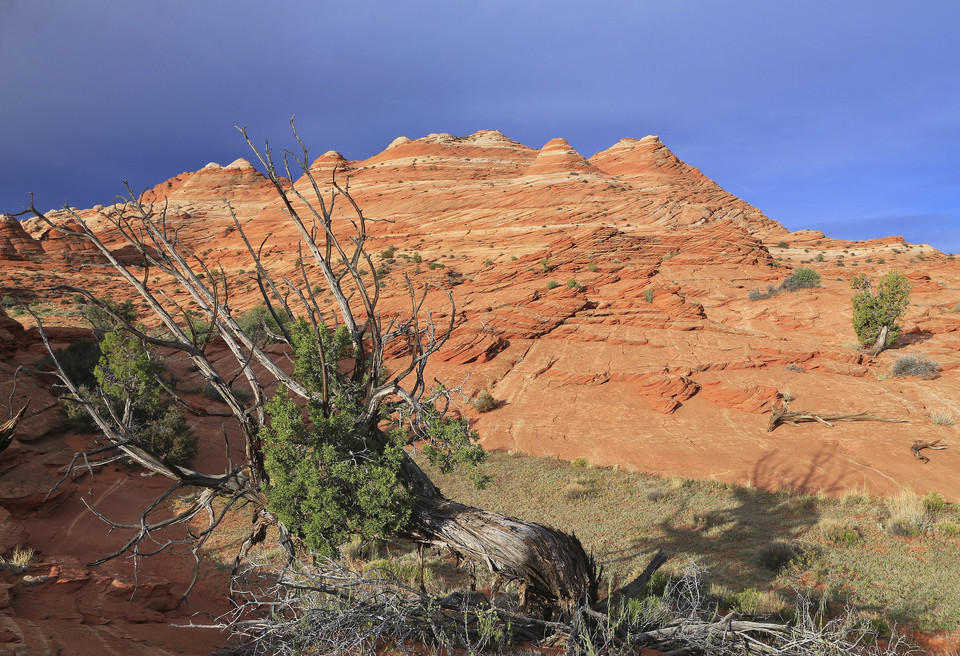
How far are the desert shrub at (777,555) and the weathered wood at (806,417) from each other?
9.94 metres

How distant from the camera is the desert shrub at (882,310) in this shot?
2133cm

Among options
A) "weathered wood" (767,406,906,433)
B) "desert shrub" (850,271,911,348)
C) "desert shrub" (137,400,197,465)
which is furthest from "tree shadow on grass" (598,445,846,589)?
"desert shrub" (137,400,197,465)

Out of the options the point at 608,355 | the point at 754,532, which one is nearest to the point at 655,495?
the point at 754,532

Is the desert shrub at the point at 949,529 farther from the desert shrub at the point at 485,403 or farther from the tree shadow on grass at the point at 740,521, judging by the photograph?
the desert shrub at the point at 485,403

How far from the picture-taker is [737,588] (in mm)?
7430

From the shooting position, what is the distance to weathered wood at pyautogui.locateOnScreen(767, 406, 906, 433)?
1681 centimetres

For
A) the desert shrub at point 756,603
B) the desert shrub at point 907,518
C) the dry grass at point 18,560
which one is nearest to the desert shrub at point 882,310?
the desert shrub at point 907,518

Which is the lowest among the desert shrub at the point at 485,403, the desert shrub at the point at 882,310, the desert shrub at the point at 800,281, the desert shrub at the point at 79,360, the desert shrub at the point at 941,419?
the desert shrub at the point at 941,419

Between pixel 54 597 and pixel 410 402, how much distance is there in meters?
5.60

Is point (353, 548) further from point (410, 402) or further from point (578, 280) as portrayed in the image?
point (578, 280)

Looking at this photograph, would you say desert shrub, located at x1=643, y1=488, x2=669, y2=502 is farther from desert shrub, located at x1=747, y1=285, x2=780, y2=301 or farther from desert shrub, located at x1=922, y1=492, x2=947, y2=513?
desert shrub, located at x1=747, y1=285, x2=780, y2=301

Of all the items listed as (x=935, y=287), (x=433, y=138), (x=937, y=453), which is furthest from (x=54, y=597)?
(x=433, y=138)

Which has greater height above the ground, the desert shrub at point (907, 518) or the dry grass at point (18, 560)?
the dry grass at point (18, 560)

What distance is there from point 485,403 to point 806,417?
1228cm
